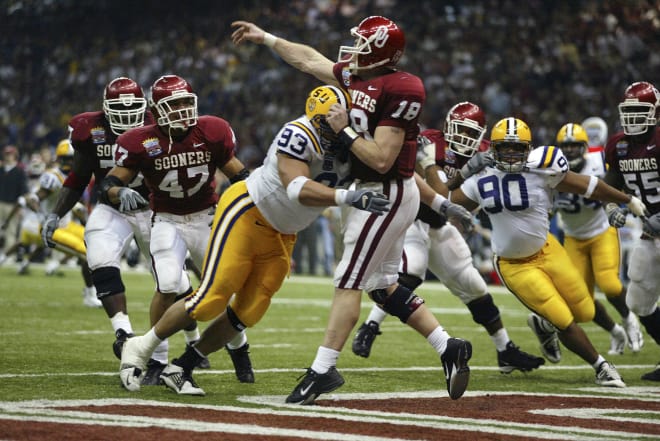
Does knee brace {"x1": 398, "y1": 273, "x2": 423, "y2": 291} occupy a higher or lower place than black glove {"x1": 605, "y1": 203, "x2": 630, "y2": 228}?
lower

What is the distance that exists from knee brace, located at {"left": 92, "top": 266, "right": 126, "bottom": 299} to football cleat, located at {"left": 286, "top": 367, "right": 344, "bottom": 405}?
174 cm

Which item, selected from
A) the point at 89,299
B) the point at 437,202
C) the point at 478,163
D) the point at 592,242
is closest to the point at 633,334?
the point at 592,242

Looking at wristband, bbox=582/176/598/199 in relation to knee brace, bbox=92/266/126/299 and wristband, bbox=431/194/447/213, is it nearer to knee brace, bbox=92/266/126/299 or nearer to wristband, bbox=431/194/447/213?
wristband, bbox=431/194/447/213

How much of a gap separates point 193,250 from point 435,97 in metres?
11.7

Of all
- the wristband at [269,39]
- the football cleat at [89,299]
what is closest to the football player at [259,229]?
the wristband at [269,39]

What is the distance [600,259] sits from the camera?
335 inches

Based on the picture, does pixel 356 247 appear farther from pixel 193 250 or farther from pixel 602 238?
pixel 602 238

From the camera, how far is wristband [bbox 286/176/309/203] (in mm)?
4820

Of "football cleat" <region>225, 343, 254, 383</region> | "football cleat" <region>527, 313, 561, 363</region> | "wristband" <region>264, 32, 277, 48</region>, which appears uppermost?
"wristband" <region>264, 32, 277, 48</region>

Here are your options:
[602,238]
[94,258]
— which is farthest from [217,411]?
[602,238]

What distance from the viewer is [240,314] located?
539 cm

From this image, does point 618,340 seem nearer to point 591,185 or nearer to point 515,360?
point 515,360

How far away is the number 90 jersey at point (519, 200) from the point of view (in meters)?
6.46

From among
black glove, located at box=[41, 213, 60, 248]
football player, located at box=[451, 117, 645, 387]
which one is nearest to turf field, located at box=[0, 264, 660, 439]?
football player, located at box=[451, 117, 645, 387]
